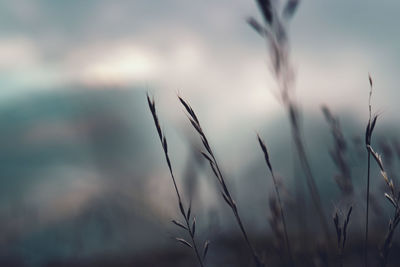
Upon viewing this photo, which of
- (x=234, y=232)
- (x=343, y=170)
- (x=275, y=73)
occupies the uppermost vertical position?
(x=275, y=73)

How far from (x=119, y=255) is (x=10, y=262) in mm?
1117

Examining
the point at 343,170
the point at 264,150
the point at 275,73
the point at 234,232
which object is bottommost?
the point at 234,232

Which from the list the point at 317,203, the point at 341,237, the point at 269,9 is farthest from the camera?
the point at 317,203

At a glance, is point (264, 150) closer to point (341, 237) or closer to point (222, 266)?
point (341, 237)

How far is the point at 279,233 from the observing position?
1365 mm

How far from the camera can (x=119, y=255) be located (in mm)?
4371

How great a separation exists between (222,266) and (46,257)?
2.00m

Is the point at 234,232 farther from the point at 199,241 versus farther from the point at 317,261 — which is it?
the point at 317,261

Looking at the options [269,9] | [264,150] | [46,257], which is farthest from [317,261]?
[46,257]

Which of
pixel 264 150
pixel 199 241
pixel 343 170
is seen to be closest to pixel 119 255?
pixel 199 241

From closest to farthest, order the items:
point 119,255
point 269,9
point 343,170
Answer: point 269,9 → point 343,170 → point 119,255

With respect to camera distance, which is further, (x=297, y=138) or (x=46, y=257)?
(x=46, y=257)

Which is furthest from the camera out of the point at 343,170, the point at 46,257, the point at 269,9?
the point at 46,257

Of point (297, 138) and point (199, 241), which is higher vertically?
point (297, 138)
